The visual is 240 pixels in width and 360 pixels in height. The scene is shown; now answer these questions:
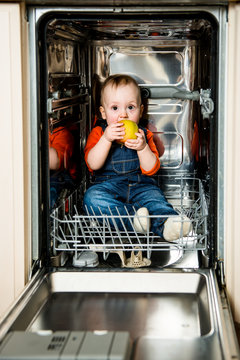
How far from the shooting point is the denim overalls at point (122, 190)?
191 centimetres

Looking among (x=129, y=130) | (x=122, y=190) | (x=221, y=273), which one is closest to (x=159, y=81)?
(x=129, y=130)

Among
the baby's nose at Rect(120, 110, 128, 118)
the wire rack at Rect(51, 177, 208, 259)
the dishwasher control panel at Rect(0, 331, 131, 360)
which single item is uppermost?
the baby's nose at Rect(120, 110, 128, 118)

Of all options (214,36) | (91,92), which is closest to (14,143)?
(214,36)

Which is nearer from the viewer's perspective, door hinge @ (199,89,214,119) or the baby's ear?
door hinge @ (199,89,214,119)

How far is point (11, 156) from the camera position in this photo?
145 cm

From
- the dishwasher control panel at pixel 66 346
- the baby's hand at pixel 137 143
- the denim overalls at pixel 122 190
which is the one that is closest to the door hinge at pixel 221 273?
the denim overalls at pixel 122 190

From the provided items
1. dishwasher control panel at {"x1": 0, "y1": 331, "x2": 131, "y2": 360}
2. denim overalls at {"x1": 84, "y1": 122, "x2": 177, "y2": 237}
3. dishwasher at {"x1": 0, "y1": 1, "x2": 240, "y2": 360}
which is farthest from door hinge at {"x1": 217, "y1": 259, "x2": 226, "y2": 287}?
dishwasher control panel at {"x1": 0, "y1": 331, "x2": 131, "y2": 360}

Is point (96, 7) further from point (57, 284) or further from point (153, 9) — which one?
point (57, 284)

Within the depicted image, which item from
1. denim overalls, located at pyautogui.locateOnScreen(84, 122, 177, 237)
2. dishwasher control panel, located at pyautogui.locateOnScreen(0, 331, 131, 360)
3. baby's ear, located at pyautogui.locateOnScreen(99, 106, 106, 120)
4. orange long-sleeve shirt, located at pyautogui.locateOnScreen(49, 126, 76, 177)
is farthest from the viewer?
baby's ear, located at pyautogui.locateOnScreen(99, 106, 106, 120)

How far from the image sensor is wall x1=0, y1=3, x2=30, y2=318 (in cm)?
141

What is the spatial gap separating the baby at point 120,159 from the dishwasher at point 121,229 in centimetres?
10

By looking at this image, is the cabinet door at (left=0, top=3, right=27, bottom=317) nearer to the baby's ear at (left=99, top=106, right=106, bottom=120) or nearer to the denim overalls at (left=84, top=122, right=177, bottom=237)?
the denim overalls at (left=84, top=122, right=177, bottom=237)

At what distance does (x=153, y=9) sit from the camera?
1.45 metres

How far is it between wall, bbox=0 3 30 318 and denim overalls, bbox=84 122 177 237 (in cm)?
45
